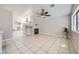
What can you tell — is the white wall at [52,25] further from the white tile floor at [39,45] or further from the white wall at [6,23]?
the white wall at [6,23]

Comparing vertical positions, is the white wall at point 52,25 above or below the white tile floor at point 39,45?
above

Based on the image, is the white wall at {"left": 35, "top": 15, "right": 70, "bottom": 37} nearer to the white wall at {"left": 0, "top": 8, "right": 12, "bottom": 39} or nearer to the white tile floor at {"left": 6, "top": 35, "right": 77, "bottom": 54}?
the white tile floor at {"left": 6, "top": 35, "right": 77, "bottom": 54}

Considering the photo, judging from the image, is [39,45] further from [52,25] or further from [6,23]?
[6,23]

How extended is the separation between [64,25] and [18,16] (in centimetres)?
157

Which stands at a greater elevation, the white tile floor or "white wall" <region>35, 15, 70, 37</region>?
"white wall" <region>35, 15, 70, 37</region>

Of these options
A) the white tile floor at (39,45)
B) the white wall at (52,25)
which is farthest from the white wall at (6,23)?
the white wall at (52,25)

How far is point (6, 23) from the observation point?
9.13 ft

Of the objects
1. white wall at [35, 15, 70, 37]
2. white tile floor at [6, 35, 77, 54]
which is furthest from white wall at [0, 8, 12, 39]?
white wall at [35, 15, 70, 37]

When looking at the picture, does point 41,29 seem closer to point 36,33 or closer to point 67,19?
point 36,33

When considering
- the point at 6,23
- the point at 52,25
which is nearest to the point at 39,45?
the point at 52,25

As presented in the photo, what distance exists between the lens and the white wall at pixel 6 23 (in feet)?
8.81

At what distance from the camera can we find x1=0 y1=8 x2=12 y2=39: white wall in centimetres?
268

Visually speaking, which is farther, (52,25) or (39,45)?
(39,45)
